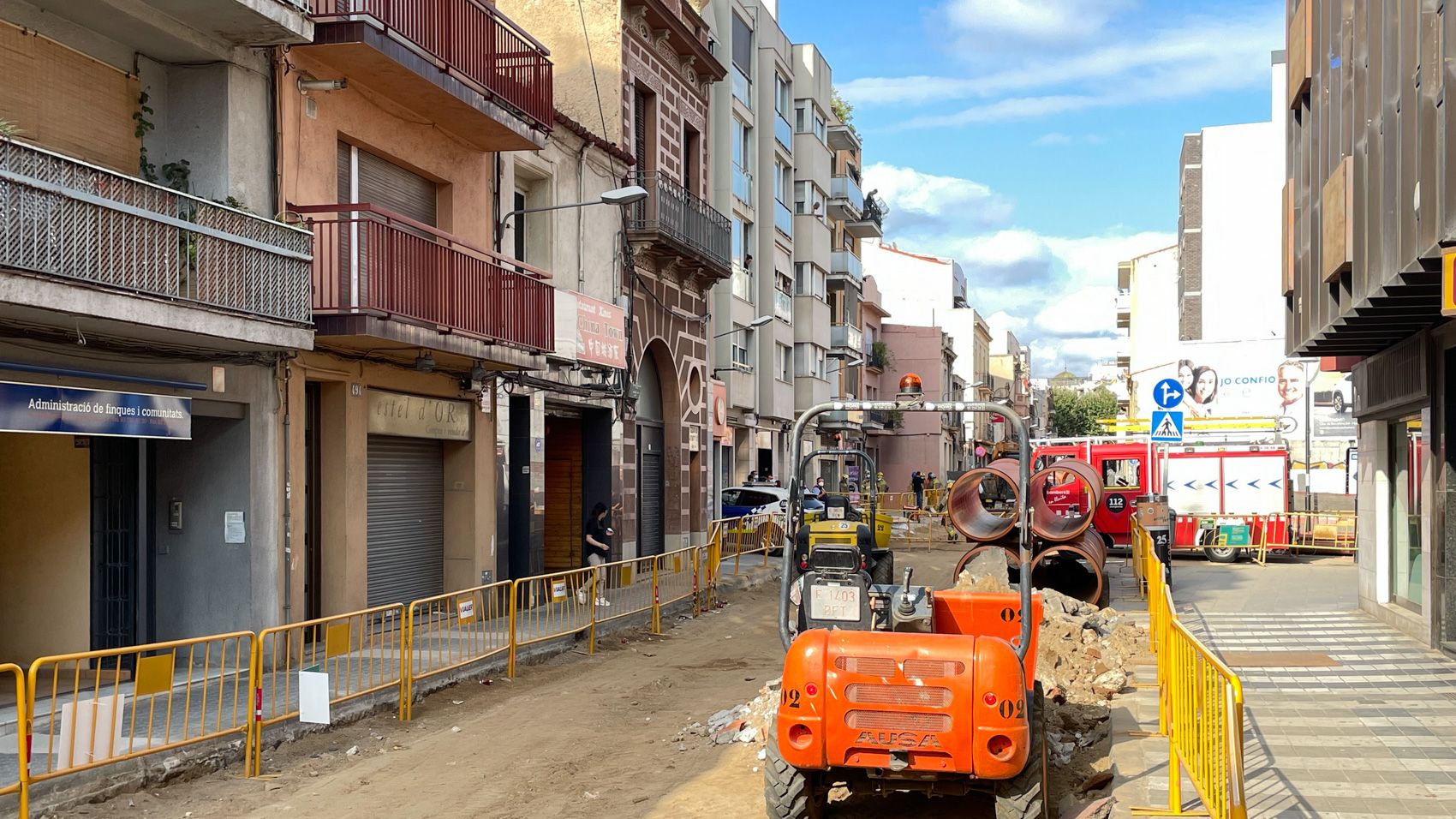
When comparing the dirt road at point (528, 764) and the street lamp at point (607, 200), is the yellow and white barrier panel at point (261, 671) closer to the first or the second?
the dirt road at point (528, 764)

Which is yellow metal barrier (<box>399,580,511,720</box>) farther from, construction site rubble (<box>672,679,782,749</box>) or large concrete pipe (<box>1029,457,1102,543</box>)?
large concrete pipe (<box>1029,457,1102,543</box>)

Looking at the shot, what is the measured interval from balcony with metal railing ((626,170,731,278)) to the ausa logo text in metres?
17.0

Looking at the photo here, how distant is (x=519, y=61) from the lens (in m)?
17.6

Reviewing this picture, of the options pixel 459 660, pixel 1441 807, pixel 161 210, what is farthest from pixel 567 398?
pixel 1441 807

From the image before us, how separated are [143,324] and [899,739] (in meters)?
7.25

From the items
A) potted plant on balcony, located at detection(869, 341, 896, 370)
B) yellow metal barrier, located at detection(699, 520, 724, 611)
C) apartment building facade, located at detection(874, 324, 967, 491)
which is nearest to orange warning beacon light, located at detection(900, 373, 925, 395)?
yellow metal barrier, located at detection(699, 520, 724, 611)

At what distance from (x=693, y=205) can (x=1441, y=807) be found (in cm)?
1975

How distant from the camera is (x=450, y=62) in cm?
1505

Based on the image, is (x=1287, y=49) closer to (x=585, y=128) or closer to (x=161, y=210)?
(x=585, y=128)

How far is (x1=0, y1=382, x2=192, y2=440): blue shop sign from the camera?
32.4 feet

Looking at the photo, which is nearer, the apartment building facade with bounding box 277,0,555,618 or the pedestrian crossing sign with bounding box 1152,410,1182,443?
the apartment building facade with bounding box 277,0,555,618

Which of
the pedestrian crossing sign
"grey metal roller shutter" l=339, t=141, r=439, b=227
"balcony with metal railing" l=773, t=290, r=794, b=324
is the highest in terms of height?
"balcony with metal railing" l=773, t=290, r=794, b=324

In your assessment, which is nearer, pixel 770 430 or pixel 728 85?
pixel 728 85

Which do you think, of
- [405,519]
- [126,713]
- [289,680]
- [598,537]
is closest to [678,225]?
[598,537]
